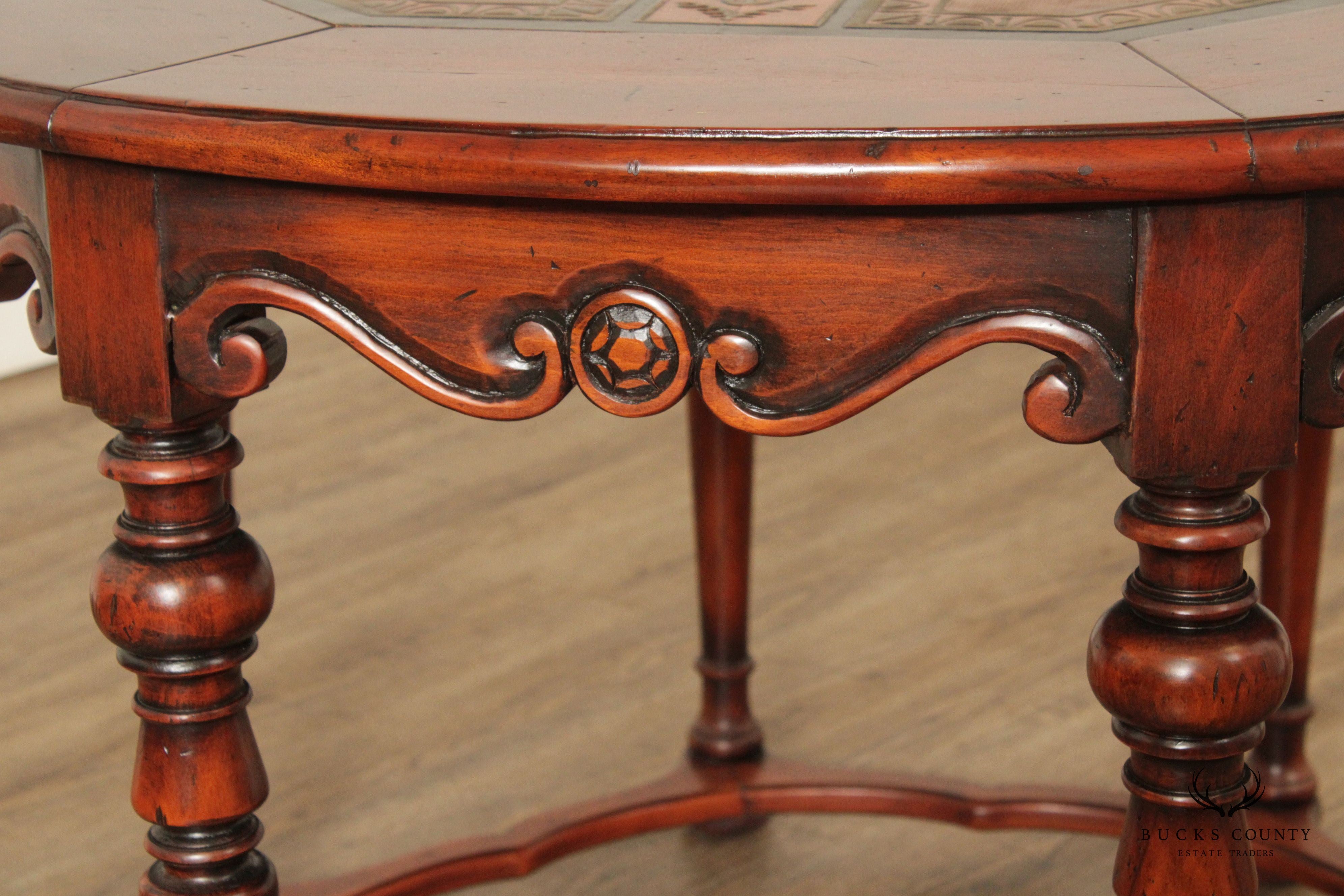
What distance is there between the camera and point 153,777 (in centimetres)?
76

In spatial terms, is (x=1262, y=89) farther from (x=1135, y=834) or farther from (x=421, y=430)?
(x=421, y=430)

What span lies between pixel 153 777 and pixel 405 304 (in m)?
0.26

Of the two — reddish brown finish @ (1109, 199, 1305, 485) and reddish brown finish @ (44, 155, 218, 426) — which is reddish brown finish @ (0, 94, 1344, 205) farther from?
reddish brown finish @ (44, 155, 218, 426)

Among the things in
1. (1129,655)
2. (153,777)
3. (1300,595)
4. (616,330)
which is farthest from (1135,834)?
(1300,595)

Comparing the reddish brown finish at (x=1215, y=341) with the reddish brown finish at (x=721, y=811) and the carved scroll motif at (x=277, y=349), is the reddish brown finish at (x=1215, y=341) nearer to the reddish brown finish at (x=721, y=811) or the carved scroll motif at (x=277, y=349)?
the carved scroll motif at (x=277, y=349)

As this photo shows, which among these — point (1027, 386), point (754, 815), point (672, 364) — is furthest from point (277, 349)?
point (754, 815)

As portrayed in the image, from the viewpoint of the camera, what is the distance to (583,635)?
167 cm

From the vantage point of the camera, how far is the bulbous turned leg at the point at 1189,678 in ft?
2.14

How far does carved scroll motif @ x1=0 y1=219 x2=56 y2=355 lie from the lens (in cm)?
70

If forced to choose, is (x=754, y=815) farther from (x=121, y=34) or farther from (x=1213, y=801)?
(x=121, y=34)

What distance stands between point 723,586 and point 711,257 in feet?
2.23

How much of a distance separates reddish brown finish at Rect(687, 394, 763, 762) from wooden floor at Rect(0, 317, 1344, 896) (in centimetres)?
9

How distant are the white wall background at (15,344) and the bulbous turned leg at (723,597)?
1.37 metres

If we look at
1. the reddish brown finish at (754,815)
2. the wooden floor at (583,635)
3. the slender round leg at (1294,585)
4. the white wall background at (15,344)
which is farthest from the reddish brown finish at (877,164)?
the white wall background at (15,344)
